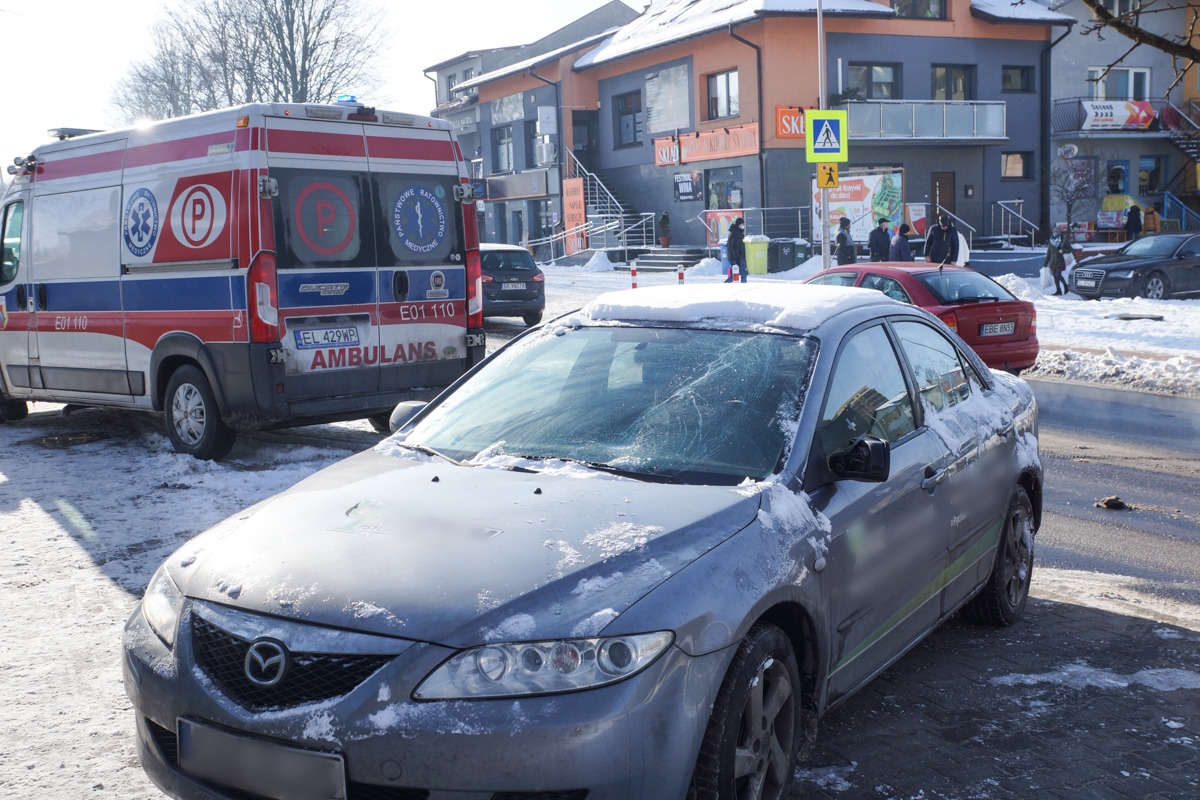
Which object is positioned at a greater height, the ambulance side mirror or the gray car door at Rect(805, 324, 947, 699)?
the ambulance side mirror

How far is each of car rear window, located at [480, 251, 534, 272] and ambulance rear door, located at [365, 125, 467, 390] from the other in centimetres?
1161

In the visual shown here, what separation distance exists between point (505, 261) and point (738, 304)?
57.0ft

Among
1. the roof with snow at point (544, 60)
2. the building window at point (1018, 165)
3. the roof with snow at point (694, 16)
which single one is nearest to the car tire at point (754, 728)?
the roof with snow at point (694, 16)

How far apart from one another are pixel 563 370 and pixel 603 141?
4106 cm

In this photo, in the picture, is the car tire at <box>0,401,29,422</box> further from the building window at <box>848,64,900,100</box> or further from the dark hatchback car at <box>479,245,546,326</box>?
the building window at <box>848,64,900,100</box>

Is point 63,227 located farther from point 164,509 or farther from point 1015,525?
point 1015,525

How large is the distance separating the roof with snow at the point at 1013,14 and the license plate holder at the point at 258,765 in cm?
4002

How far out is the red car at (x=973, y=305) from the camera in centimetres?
1265

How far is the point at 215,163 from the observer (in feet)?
27.1

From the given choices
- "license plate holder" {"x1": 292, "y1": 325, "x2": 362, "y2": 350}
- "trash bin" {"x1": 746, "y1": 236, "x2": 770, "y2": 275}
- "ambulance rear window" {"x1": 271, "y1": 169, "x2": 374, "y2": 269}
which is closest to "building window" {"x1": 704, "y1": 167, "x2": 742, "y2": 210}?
"trash bin" {"x1": 746, "y1": 236, "x2": 770, "y2": 275}

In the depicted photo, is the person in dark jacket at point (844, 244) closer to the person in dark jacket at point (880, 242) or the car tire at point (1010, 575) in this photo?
the person in dark jacket at point (880, 242)

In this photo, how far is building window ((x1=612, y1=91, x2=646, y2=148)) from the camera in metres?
42.1

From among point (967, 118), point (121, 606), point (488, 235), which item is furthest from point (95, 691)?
point (488, 235)

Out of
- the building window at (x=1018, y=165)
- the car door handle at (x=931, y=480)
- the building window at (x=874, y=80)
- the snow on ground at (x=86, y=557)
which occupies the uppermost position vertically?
the building window at (x=874, y=80)
